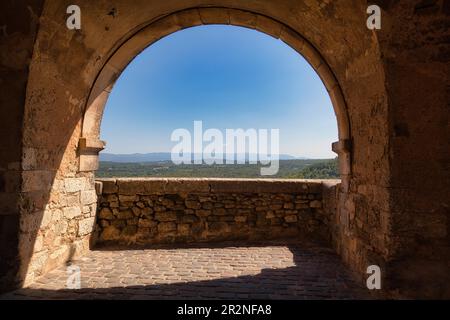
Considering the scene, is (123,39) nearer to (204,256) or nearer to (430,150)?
(204,256)

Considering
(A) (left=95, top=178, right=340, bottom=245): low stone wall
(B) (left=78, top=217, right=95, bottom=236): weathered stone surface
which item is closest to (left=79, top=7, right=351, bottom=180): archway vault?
(B) (left=78, top=217, right=95, bottom=236): weathered stone surface

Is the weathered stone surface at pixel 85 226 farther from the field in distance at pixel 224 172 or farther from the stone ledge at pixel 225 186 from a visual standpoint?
the field in distance at pixel 224 172

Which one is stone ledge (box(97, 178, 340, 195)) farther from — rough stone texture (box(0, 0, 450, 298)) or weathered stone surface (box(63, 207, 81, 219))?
rough stone texture (box(0, 0, 450, 298))

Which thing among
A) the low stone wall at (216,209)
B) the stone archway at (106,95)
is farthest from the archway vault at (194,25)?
the low stone wall at (216,209)

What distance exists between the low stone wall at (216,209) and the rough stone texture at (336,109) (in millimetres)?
1000

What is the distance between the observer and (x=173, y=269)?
12.4ft

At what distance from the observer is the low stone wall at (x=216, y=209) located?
5.07m

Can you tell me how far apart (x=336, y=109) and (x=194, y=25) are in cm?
235

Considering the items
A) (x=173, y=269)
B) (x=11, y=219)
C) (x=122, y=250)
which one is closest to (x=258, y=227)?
(x=173, y=269)

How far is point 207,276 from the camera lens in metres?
3.52

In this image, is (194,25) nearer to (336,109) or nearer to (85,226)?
(336,109)

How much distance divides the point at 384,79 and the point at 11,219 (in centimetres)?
394

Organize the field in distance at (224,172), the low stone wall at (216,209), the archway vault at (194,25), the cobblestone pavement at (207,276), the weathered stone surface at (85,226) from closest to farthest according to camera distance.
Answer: the cobblestone pavement at (207,276) → the archway vault at (194,25) → the weathered stone surface at (85,226) → the low stone wall at (216,209) → the field in distance at (224,172)
